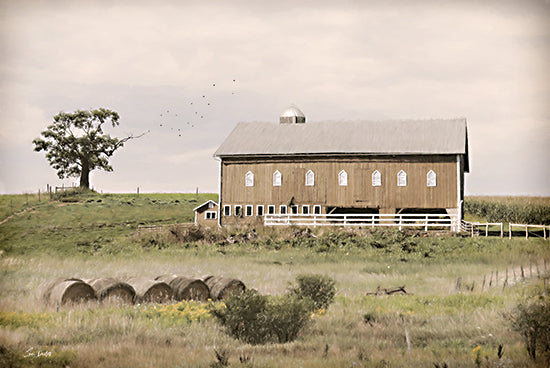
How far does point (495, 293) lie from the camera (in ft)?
48.8

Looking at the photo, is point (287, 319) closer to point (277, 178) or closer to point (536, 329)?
point (536, 329)

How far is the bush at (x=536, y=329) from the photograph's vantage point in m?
9.29

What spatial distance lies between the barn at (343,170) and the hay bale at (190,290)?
25.0m

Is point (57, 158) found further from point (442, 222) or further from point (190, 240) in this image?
point (442, 222)

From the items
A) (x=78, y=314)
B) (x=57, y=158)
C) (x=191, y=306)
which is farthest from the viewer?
(x=57, y=158)

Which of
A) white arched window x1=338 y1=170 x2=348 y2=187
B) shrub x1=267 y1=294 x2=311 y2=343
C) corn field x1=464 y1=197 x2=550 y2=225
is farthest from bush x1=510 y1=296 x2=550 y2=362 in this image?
white arched window x1=338 y1=170 x2=348 y2=187

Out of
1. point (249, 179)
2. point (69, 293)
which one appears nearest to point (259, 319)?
point (69, 293)

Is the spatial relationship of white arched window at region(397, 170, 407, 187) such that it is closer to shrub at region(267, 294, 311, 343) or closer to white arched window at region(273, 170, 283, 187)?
white arched window at region(273, 170, 283, 187)

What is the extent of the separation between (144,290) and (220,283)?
1705 mm

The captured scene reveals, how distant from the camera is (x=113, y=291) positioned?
12781mm

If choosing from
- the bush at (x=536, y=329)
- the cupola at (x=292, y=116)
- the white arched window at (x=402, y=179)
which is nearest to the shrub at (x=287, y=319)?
the bush at (x=536, y=329)

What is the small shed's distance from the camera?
140ft

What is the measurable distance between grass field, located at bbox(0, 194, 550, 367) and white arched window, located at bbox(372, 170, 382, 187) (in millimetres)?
7323

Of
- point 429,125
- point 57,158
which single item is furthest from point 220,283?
point 429,125
